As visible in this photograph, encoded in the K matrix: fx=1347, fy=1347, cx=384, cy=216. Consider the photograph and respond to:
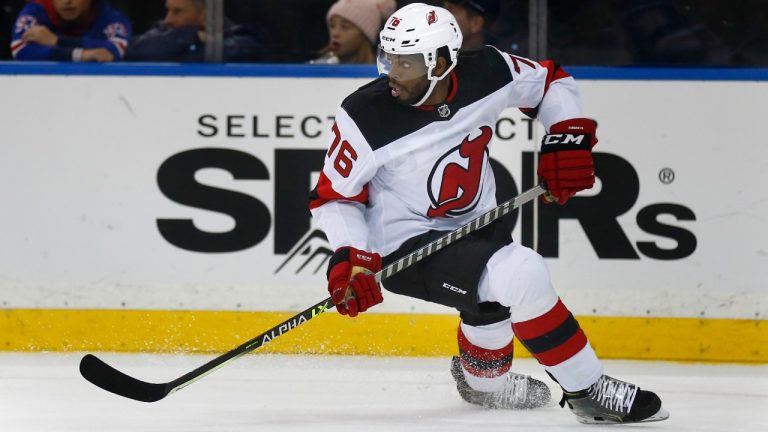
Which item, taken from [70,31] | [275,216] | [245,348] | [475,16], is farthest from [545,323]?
[70,31]

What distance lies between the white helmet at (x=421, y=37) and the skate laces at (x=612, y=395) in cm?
83

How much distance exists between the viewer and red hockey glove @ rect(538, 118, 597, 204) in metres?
3.36

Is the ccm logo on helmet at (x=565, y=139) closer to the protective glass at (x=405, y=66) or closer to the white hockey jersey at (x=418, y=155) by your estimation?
the white hockey jersey at (x=418, y=155)

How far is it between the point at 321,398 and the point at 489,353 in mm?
496

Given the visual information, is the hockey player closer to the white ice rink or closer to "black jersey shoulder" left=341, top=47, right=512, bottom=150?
"black jersey shoulder" left=341, top=47, right=512, bottom=150

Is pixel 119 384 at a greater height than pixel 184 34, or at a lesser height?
lesser

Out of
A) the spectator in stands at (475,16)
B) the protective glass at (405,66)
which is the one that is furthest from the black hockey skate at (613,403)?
the spectator in stands at (475,16)

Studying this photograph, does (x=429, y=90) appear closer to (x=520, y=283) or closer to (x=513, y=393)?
(x=520, y=283)

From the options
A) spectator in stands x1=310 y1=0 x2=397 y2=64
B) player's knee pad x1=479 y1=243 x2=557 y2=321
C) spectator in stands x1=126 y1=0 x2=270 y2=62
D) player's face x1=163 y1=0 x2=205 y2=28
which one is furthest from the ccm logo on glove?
player's face x1=163 y1=0 x2=205 y2=28

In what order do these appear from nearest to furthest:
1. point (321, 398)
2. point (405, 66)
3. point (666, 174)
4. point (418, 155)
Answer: point (405, 66)
point (418, 155)
point (321, 398)
point (666, 174)

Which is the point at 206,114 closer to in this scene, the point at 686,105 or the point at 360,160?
the point at 360,160

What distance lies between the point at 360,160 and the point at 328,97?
0.99 meters

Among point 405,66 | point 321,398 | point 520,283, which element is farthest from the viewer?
point 321,398

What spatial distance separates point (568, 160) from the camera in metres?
3.36
